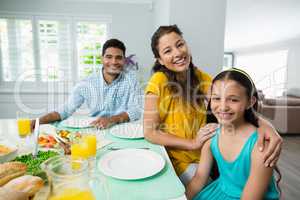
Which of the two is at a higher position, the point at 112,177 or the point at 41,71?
the point at 41,71

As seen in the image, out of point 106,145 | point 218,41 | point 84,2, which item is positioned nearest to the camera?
point 106,145

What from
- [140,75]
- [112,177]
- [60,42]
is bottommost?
[112,177]

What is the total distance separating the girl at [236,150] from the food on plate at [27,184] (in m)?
0.69

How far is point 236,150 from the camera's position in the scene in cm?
97

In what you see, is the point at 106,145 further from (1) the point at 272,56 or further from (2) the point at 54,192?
(1) the point at 272,56

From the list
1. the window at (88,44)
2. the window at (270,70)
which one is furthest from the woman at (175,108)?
the window at (270,70)

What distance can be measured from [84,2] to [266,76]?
735 cm

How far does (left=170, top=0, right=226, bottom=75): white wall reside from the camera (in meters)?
2.36

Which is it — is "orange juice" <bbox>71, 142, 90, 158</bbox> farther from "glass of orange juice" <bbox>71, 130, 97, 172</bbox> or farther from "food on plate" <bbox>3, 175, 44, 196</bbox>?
"food on plate" <bbox>3, 175, 44, 196</bbox>

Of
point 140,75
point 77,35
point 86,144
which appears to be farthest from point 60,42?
point 86,144

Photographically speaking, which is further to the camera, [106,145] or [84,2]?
[84,2]

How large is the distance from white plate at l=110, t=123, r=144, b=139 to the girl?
1.28 feet

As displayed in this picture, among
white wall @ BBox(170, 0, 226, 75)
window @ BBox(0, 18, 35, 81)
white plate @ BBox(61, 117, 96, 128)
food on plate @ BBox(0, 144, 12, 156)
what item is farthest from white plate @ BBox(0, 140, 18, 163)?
window @ BBox(0, 18, 35, 81)

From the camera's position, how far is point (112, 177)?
0.80 metres
